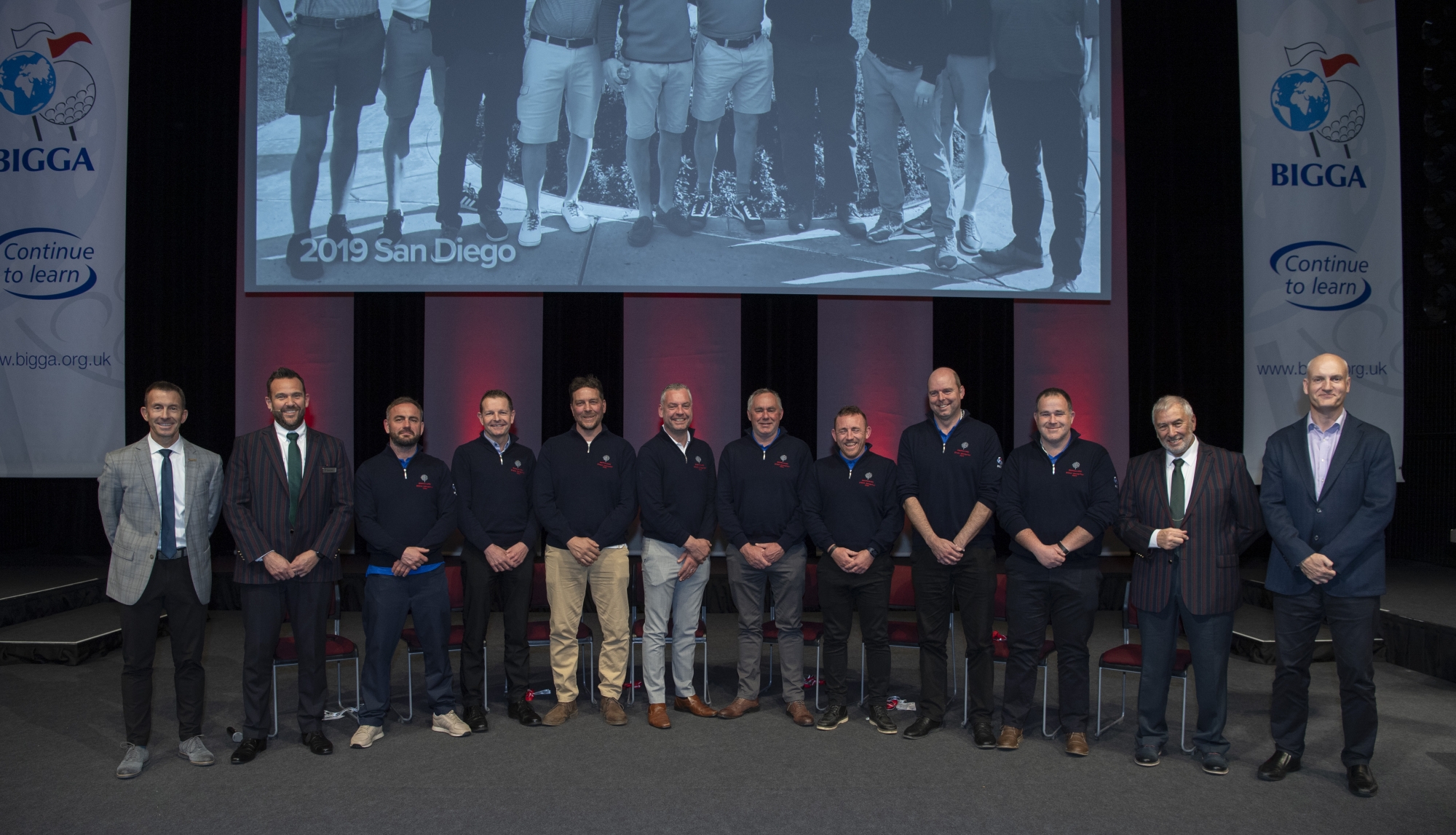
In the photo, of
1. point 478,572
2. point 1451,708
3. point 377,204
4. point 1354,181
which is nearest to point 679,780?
point 478,572

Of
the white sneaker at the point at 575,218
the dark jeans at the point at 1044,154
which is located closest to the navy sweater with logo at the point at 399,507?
the white sneaker at the point at 575,218

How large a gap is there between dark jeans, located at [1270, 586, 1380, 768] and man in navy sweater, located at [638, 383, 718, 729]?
2.43m

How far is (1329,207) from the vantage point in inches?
276

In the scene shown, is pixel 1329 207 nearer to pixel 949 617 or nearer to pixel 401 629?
pixel 949 617

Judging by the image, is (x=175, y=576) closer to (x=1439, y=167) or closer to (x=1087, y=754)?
(x=1087, y=754)

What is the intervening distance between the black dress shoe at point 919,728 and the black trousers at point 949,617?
0.10ft

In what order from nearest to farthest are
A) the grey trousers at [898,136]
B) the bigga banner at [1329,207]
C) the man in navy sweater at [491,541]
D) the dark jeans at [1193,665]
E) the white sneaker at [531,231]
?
the dark jeans at [1193,665] → the man in navy sweater at [491,541] → the white sneaker at [531,231] → the grey trousers at [898,136] → the bigga banner at [1329,207]

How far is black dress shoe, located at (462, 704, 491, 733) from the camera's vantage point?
13.0 feet

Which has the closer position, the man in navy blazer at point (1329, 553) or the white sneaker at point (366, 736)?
the man in navy blazer at point (1329, 553)

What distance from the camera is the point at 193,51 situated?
23.9ft

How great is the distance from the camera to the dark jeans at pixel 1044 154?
6.45m

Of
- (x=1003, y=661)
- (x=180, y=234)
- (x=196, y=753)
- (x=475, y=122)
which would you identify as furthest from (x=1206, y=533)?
(x=180, y=234)

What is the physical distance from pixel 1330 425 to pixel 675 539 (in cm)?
282

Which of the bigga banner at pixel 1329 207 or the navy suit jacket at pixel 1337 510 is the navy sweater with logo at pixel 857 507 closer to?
the navy suit jacket at pixel 1337 510
